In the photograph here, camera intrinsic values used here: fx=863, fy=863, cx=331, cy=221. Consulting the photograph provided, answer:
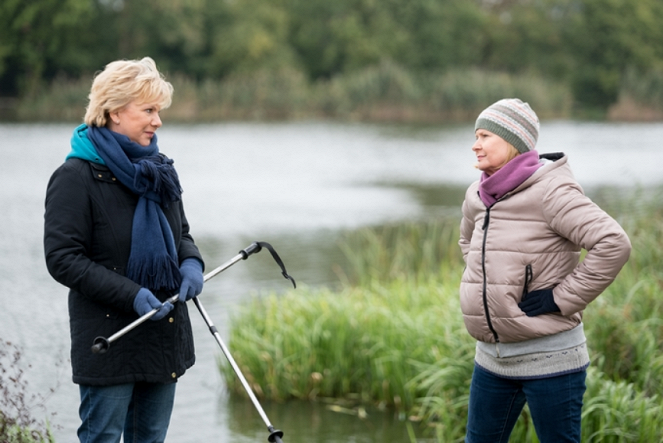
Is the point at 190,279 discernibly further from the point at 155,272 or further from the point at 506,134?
the point at 506,134

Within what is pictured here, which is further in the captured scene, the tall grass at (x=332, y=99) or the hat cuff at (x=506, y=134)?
the tall grass at (x=332, y=99)

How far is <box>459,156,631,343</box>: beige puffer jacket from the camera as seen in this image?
273cm

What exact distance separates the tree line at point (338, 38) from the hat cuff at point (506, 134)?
44892 mm

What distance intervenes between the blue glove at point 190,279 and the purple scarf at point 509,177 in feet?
3.35

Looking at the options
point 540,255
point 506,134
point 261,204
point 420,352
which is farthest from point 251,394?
point 261,204

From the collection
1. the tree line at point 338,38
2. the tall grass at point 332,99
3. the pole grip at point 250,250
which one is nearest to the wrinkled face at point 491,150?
the pole grip at point 250,250

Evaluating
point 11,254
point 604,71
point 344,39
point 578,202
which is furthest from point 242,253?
point 604,71

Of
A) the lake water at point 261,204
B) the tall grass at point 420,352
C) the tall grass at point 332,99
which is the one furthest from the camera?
the tall grass at point 332,99

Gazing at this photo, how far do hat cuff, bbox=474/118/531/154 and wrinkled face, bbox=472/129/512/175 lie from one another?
0.01 meters

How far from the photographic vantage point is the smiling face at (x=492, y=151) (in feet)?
9.63

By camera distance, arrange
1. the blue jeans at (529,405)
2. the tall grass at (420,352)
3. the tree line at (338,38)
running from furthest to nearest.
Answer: the tree line at (338,38), the tall grass at (420,352), the blue jeans at (529,405)

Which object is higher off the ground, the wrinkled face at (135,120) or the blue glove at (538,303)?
the wrinkled face at (135,120)

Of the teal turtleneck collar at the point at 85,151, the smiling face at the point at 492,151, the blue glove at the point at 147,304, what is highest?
the smiling face at the point at 492,151

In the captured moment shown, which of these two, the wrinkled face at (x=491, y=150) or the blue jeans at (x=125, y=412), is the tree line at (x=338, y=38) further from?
the wrinkled face at (x=491, y=150)
